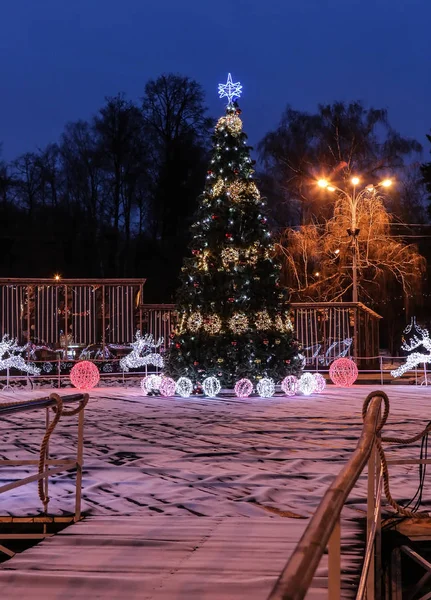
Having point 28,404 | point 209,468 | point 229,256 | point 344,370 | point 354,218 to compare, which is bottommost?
point 209,468

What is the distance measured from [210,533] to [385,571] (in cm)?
119

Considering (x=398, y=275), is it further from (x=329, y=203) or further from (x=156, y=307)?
(x=156, y=307)

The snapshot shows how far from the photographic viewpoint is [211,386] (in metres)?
16.8

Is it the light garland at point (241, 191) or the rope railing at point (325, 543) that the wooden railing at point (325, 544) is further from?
the light garland at point (241, 191)

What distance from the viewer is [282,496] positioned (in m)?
6.52

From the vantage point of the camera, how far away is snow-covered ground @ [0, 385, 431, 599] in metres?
5.63

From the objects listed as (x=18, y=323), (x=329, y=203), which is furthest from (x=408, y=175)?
(x=18, y=323)

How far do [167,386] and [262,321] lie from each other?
8.11ft

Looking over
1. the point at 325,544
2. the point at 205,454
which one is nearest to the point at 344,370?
the point at 205,454

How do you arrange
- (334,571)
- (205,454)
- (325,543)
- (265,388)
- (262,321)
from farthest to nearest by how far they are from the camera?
(262,321), (265,388), (205,454), (334,571), (325,543)

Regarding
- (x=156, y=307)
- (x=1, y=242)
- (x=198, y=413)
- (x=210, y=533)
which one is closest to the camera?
(x=210, y=533)

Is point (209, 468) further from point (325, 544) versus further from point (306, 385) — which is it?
point (306, 385)

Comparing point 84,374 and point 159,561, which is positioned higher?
point 84,374

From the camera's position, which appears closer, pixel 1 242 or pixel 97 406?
pixel 97 406
